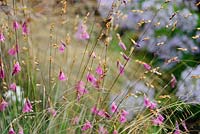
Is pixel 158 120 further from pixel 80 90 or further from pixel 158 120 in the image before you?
pixel 80 90

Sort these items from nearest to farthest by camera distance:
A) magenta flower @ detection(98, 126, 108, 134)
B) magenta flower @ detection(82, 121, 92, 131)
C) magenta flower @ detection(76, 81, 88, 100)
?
magenta flower @ detection(82, 121, 92, 131) < magenta flower @ detection(98, 126, 108, 134) < magenta flower @ detection(76, 81, 88, 100)

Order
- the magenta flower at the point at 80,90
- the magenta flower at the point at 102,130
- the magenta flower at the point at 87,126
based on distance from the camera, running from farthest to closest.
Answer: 1. the magenta flower at the point at 80,90
2. the magenta flower at the point at 102,130
3. the magenta flower at the point at 87,126

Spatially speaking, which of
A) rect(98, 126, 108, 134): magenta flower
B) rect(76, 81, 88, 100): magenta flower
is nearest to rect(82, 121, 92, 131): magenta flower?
rect(98, 126, 108, 134): magenta flower

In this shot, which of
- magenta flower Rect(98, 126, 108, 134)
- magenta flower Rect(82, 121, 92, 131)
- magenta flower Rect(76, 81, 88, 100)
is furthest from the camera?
magenta flower Rect(76, 81, 88, 100)

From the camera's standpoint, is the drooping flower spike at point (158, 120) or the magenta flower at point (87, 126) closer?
the magenta flower at point (87, 126)

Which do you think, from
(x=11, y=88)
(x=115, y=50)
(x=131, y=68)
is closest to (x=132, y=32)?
(x=115, y=50)

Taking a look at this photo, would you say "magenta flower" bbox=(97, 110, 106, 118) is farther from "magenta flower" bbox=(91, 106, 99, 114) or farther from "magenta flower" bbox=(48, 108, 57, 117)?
"magenta flower" bbox=(48, 108, 57, 117)

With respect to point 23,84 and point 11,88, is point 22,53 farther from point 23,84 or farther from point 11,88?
point 11,88

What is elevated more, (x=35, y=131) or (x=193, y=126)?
(x=35, y=131)

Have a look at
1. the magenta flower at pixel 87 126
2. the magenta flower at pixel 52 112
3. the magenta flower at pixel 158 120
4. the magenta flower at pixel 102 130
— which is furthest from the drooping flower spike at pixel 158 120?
the magenta flower at pixel 52 112

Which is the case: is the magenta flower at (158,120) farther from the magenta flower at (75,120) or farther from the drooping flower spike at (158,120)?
the magenta flower at (75,120)

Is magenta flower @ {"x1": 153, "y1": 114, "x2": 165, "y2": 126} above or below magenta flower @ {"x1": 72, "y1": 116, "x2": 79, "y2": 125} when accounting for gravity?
above
